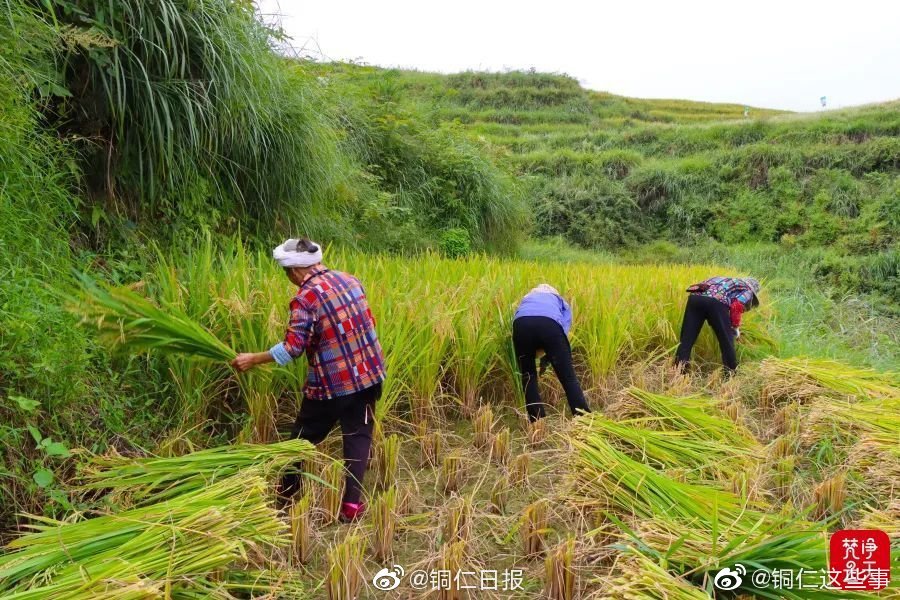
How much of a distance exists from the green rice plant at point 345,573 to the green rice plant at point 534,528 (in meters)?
0.64

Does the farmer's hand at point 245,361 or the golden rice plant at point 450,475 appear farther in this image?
the golden rice plant at point 450,475

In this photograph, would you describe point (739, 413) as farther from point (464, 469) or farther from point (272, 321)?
point (272, 321)

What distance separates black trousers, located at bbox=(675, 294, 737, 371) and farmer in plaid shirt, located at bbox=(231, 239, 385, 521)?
2.76 meters

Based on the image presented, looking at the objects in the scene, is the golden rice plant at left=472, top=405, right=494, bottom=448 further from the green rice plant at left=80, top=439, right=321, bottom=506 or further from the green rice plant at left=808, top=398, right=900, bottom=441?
the green rice plant at left=808, top=398, right=900, bottom=441

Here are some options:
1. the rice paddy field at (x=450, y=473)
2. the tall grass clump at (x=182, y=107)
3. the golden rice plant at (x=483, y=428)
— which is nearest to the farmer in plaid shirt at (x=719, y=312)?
the rice paddy field at (x=450, y=473)

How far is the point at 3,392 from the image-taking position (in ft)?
6.15

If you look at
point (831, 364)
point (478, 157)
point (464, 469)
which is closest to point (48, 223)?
point (464, 469)

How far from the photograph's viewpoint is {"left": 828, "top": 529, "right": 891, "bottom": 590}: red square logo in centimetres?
144

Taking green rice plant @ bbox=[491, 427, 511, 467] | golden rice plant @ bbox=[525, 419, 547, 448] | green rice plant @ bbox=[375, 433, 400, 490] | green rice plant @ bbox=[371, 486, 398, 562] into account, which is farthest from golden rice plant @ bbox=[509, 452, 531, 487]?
green rice plant @ bbox=[371, 486, 398, 562]

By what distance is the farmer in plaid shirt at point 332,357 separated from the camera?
213 cm

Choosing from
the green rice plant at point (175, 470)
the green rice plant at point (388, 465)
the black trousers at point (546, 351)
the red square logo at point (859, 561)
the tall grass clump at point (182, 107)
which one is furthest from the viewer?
the black trousers at point (546, 351)

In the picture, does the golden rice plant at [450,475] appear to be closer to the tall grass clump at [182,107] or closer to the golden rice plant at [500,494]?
the golden rice plant at [500,494]

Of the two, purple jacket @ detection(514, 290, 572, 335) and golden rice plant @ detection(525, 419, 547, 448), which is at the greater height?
purple jacket @ detection(514, 290, 572, 335)

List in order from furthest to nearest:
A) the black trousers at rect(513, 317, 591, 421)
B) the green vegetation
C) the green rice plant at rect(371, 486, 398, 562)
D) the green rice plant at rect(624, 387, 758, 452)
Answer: the black trousers at rect(513, 317, 591, 421) → the green rice plant at rect(624, 387, 758, 452) → the green rice plant at rect(371, 486, 398, 562) → the green vegetation
